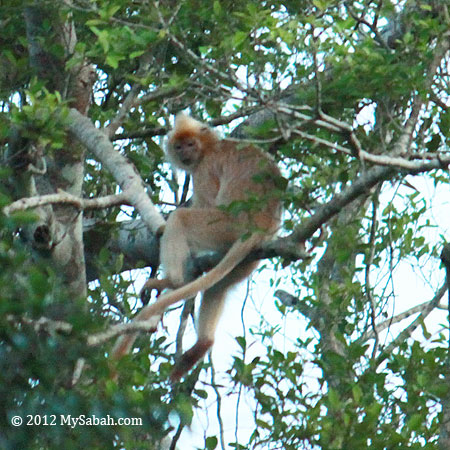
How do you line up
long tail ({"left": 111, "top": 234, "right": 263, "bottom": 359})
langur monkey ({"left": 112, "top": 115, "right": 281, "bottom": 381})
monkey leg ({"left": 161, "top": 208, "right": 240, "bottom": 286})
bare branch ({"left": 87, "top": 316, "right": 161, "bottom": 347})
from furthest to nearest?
monkey leg ({"left": 161, "top": 208, "right": 240, "bottom": 286}), langur monkey ({"left": 112, "top": 115, "right": 281, "bottom": 381}), long tail ({"left": 111, "top": 234, "right": 263, "bottom": 359}), bare branch ({"left": 87, "top": 316, "right": 161, "bottom": 347})

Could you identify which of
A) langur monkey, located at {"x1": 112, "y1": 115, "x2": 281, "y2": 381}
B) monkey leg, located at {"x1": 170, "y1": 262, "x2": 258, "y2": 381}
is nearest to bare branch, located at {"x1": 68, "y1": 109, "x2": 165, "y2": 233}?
langur monkey, located at {"x1": 112, "y1": 115, "x2": 281, "y2": 381}

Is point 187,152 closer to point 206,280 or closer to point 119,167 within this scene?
point 119,167

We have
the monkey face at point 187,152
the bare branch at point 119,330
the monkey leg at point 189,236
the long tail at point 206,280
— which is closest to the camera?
the bare branch at point 119,330

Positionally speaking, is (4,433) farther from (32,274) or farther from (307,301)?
(307,301)

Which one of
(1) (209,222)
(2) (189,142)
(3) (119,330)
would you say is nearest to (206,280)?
(1) (209,222)

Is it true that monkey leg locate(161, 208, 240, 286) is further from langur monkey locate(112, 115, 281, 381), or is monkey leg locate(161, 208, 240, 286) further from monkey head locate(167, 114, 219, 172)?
monkey head locate(167, 114, 219, 172)

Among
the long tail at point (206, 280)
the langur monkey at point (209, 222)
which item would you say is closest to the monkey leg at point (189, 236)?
the langur monkey at point (209, 222)

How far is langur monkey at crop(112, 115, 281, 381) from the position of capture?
6402mm

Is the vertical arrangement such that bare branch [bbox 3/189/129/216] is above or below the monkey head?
below

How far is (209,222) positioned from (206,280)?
1.27ft

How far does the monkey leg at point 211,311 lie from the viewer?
692 centimetres

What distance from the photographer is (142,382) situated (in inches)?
185

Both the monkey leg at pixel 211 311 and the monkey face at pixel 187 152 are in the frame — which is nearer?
the monkey leg at pixel 211 311

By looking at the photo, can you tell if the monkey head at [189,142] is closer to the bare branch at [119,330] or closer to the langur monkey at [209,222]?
the langur monkey at [209,222]
